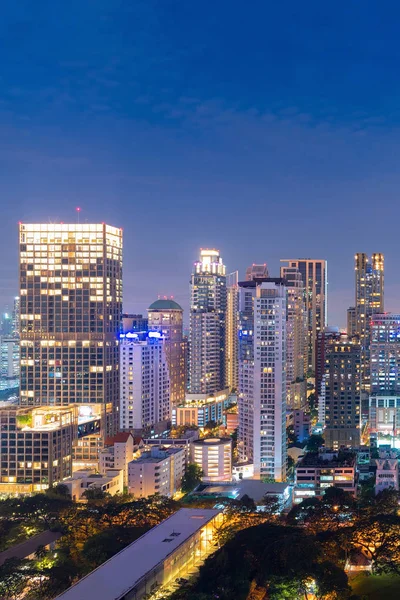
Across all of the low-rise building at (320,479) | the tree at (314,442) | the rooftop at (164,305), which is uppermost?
the rooftop at (164,305)

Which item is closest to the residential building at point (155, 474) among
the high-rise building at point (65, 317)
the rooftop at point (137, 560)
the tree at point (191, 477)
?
the tree at point (191, 477)

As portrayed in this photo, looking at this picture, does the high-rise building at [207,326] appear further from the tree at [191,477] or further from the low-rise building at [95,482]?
the low-rise building at [95,482]

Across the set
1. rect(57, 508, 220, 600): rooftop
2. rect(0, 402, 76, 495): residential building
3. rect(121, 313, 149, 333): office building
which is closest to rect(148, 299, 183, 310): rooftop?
rect(121, 313, 149, 333): office building

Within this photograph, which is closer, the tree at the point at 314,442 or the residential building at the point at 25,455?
the residential building at the point at 25,455

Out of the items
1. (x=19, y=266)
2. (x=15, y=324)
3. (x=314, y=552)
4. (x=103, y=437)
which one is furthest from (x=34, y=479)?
(x=15, y=324)

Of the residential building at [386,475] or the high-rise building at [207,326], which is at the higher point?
the high-rise building at [207,326]

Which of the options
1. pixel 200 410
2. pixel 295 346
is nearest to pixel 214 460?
pixel 200 410
